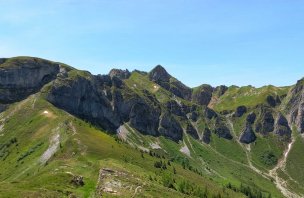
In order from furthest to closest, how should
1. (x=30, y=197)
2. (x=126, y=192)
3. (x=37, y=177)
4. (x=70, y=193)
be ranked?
(x=37, y=177) → (x=126, y=192) → (x=70, y=193) → (x=30, y=197)

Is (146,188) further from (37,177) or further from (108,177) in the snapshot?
(37,177)

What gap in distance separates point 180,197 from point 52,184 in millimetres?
61369

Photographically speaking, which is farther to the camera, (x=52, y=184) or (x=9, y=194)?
(x=52, y=184)

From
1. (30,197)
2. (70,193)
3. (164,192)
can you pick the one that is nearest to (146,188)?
(164,192)

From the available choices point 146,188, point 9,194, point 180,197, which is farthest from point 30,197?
point 180,197

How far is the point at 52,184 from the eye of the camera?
6860 inches

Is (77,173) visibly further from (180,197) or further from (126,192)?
(180,197)

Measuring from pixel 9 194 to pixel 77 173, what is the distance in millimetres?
49766

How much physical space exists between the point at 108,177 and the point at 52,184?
30985 millimetres

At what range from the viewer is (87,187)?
183 meters

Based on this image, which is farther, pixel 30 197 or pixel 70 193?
pixel 70 193

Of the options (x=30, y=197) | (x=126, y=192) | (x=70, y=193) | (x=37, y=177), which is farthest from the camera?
(x=37, y=177)

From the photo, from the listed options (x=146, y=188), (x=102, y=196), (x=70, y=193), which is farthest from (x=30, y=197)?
(x=146, y=188)

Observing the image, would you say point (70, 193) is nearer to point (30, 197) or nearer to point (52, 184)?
point (52, 184)
